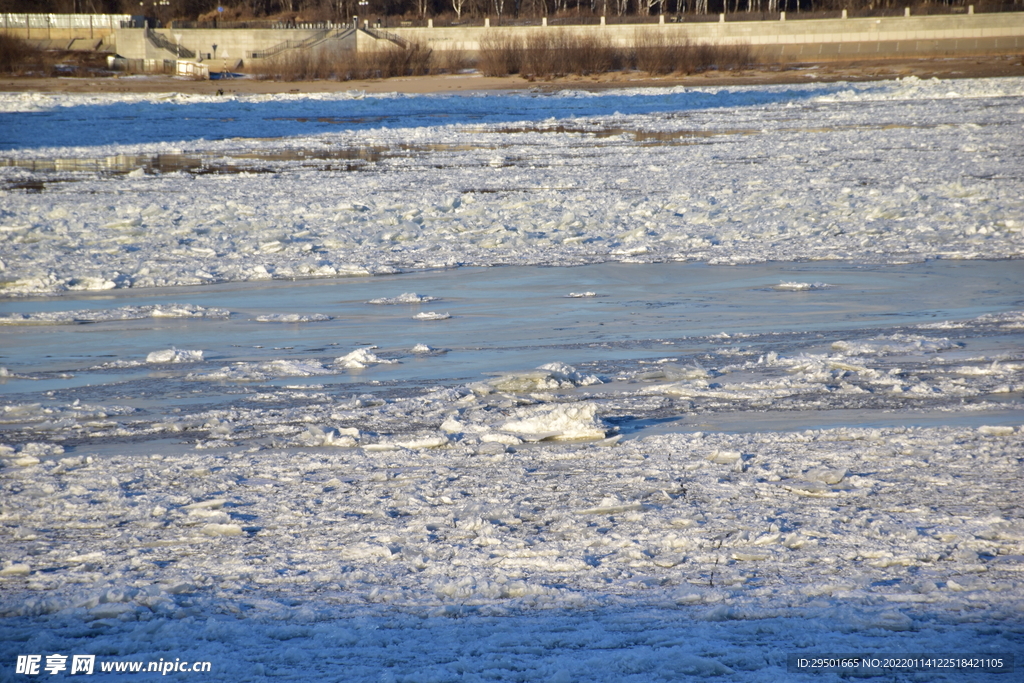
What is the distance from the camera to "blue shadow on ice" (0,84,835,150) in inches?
955

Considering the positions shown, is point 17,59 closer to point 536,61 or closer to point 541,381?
point 536,61

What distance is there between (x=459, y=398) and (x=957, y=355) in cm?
284

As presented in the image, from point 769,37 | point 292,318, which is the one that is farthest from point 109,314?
point 769,37

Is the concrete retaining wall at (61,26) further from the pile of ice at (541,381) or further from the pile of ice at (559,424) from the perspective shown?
the pile of ice at (559,424)

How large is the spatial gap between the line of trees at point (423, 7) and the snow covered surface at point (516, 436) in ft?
195

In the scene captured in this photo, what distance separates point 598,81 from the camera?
44.1m

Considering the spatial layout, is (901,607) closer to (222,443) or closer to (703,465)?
(703,465)

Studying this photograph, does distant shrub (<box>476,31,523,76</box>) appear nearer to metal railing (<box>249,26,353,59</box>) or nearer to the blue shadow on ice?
the blue shadow on ice

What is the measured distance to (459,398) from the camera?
5.18 metres

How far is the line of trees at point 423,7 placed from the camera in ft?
235

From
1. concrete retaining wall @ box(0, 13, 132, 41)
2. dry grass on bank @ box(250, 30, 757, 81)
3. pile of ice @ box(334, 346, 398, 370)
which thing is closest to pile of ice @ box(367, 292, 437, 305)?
pile of ice @ box(334, 346, 398, 370)

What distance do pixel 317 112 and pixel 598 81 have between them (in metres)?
16.9

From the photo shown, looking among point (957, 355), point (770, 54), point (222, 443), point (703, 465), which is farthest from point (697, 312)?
point (770, 54)

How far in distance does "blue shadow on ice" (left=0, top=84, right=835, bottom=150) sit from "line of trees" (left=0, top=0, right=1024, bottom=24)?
3457 cm
